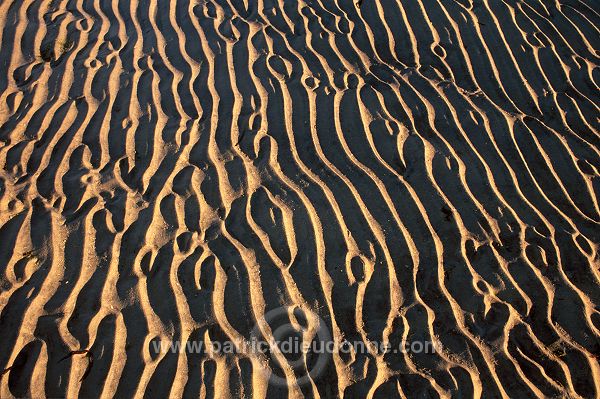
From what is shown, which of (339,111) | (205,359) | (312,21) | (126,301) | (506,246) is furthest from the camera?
(312,21)

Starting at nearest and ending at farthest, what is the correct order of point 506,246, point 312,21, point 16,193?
point 506,246, point 16,193, point 312,21

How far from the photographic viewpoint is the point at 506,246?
3.68m

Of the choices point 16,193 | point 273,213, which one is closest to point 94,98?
point 16,193

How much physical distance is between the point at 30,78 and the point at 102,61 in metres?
0.66

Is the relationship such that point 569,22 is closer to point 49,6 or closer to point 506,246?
point 506,246

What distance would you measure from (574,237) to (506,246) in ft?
1.70

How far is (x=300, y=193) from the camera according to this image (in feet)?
12.8

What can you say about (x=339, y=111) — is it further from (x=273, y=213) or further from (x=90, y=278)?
(x=90, y=278)

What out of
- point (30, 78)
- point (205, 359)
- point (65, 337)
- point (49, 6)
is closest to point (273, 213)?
point (205, 359)

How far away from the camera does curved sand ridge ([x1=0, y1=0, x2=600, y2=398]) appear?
314cm

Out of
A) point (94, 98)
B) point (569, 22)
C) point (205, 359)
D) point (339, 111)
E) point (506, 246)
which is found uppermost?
point (569, 22)

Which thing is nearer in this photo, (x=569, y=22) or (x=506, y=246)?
(x=506, y=246)

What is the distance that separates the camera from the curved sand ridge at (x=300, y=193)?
314 cm

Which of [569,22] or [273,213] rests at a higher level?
[569,22]
